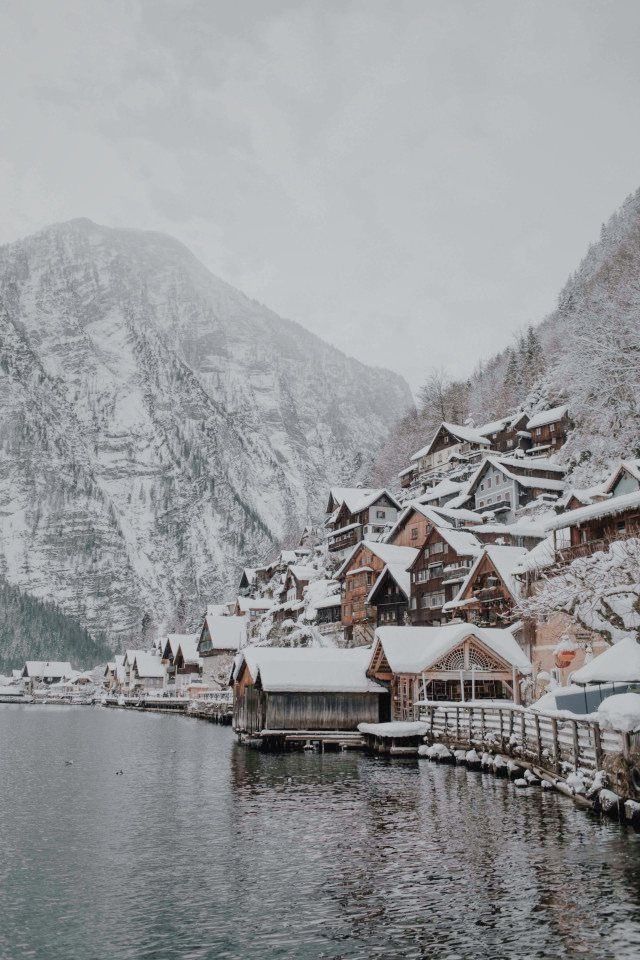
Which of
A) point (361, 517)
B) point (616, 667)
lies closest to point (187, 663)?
point (361, 517)

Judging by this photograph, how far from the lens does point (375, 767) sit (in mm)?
42344

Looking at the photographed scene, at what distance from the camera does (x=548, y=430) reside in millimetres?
107875

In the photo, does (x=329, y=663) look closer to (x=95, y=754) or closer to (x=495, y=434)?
(x=95, y=754)

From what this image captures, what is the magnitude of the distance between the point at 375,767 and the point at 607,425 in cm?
2336

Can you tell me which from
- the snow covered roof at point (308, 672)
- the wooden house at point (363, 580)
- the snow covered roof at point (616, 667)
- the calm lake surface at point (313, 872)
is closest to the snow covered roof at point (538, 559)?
the snow covered roof at point (308, 672)

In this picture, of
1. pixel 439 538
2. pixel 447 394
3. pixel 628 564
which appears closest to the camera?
pixel 628 564

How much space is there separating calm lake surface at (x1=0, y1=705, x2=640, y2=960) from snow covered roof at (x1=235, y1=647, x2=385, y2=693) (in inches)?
647

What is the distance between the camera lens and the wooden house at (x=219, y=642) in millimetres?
119875

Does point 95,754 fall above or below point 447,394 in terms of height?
below

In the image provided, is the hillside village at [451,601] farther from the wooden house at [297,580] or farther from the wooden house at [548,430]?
the wooden house at [297,580]

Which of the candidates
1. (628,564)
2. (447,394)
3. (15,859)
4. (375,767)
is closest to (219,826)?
(15,859)

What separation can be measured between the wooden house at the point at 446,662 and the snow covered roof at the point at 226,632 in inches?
2661

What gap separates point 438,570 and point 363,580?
48.6 ft

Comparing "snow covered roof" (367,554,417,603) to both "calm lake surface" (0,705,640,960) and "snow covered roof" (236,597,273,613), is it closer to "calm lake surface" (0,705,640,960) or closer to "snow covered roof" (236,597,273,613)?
"calm lake surface" (0,705,640,960)
